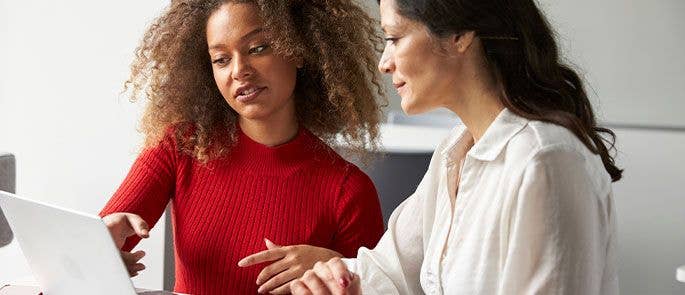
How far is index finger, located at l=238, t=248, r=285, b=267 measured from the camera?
1531mm

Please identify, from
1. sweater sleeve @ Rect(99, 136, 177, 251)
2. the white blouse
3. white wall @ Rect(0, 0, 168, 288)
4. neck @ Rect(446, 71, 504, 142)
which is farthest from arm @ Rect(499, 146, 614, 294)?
white wall @ Rect(0, 0, 168, 288)

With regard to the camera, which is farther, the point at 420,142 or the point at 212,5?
the point at 420,142

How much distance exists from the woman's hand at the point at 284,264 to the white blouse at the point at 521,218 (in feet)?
0.40

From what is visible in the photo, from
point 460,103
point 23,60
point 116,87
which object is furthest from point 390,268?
point 23,60

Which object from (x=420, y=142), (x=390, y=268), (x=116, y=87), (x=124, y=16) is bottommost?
(x=420, y=142)

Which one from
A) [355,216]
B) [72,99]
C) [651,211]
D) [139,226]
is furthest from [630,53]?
[139,226]

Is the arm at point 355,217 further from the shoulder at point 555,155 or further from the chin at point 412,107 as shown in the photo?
the shoulder at point 555,155

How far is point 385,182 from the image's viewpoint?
7.00ft

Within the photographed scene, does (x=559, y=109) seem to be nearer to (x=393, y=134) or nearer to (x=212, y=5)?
(x=212, y=5)

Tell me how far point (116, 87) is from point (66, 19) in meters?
0.21

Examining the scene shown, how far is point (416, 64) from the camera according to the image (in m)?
1.41

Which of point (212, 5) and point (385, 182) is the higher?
point (212, 5)

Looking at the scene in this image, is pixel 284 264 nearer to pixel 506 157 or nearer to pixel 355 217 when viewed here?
pixel 355 217

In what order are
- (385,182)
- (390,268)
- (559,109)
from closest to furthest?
1. (559,109)
2. (390,268)
3. (385,182)
